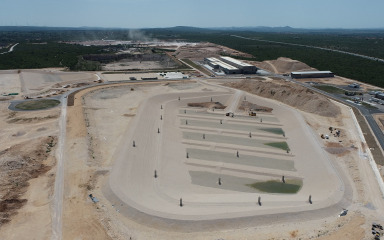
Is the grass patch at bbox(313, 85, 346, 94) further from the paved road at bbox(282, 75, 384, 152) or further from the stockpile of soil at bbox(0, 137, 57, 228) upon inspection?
the stockpile of soil at bbox(0, 137, 57, 228)

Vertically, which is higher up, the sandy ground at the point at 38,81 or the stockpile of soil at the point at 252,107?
the sandy ground at the point at 38,81

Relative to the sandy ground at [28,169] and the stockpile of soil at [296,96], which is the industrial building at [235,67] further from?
the sandy ground at [28,169]

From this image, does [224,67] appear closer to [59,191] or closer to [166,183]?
[166,183]

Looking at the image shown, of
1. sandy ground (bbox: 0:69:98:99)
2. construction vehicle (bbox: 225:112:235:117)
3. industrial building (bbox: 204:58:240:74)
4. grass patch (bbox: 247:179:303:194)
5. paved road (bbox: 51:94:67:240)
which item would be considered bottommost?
grass patch (bbox: 247:179:303:194)

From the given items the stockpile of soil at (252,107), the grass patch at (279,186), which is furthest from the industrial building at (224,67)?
the grass patch at (279,186)

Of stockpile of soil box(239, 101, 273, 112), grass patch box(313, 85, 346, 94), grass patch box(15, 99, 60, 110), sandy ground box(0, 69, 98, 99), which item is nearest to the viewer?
grass patch box(15, 99, 60, 110)

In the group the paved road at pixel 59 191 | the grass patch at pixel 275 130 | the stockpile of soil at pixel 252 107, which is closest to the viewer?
the paved road at pixel 59 191

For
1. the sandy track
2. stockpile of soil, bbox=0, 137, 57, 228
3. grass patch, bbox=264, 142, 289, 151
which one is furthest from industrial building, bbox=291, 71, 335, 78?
stockpile of soil, bbox=0, 137, 57, 228
